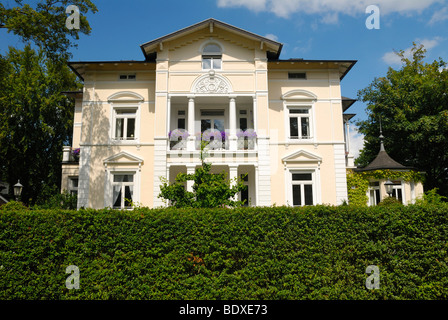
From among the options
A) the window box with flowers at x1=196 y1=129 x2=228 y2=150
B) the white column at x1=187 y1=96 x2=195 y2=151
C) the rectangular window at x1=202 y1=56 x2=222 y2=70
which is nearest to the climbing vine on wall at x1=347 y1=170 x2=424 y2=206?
the window box with flowers at x1=196 y1=129 x2=228 y2=150

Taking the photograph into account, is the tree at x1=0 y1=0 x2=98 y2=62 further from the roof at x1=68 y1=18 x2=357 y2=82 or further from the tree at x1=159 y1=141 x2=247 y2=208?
the tree at x1=159 y1=141 x2=247 y2=208

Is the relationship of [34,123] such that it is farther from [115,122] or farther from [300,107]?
[300,107]

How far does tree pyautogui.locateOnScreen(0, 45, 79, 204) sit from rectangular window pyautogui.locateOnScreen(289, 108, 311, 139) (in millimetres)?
19062

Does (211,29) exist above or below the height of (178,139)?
above

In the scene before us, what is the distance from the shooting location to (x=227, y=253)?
879cm

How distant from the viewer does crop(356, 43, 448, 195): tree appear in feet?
80.6

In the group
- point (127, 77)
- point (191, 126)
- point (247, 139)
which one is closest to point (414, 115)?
point (247, 139)

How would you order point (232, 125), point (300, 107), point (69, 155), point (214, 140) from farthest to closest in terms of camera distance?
point (69, 155)
point (300, 107)
point (232, 125)
point (214, 140)

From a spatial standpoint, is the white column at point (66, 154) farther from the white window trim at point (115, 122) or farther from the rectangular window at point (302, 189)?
the rectangular window at point (302, 189)

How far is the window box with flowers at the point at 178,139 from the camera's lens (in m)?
18.2

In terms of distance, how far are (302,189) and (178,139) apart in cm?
753
